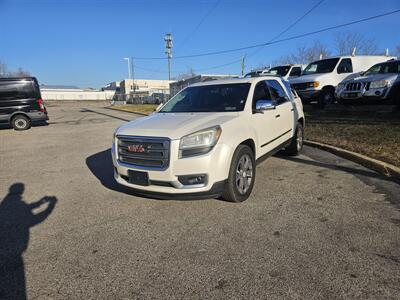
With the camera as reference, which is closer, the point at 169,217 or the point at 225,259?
the point at 225,259

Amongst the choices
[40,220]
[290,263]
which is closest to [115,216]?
[40,220]

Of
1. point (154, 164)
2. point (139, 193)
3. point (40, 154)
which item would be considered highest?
point (154, 164)

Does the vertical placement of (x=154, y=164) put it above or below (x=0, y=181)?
above

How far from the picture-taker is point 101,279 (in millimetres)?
2615

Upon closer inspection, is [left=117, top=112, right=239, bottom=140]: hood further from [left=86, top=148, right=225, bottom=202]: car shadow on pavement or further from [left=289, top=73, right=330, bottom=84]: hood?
[left=289, top=73, right=330, bottom=84]: hood

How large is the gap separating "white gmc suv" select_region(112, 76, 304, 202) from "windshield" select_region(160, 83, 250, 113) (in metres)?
0.02

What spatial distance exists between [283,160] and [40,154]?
6357 mm

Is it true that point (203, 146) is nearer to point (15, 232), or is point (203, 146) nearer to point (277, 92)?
point (15, 232)

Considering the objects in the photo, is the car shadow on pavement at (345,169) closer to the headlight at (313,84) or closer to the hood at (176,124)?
the hood at (176,124)

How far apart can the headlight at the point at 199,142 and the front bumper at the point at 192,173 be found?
60mm

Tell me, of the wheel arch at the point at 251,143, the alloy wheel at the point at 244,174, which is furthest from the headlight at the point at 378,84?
the alloy wheel at the point at 244,174

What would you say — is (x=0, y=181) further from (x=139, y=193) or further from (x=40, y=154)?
(x=139, y=193)

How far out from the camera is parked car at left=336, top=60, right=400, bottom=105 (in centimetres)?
945

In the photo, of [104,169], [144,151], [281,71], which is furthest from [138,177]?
[281,71]
